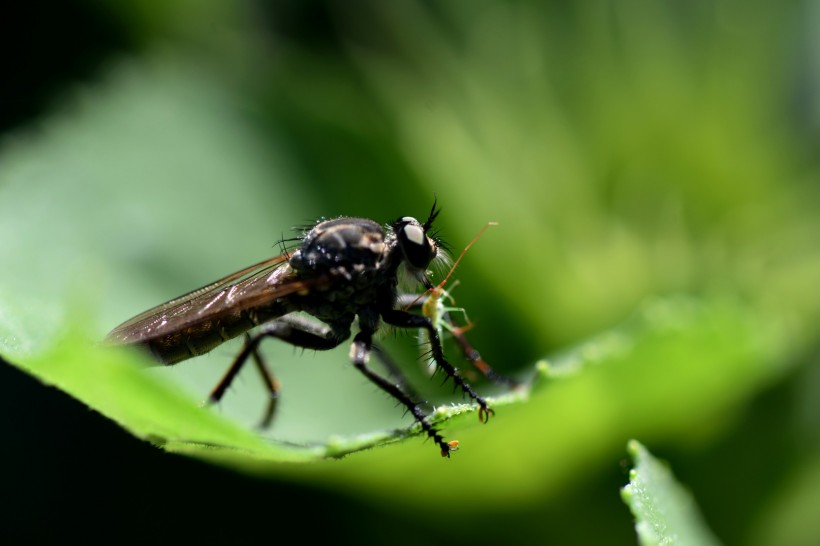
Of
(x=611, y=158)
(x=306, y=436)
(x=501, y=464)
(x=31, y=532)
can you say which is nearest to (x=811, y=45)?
(x=611, y=158)

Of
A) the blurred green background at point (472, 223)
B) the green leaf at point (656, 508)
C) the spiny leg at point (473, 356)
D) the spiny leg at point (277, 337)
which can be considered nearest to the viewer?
the green leaf at point (656, 508)

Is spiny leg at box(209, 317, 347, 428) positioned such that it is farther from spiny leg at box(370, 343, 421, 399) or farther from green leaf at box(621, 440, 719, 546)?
green leaf at box(621, 440, 719, 546)

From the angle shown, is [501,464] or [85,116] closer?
[501,464]

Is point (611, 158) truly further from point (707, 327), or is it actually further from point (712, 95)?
Result: point (707, 327)

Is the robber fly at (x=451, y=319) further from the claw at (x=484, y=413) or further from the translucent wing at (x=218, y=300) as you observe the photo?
the claw at (x=484, y=413)

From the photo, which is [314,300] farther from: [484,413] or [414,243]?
[484,413]

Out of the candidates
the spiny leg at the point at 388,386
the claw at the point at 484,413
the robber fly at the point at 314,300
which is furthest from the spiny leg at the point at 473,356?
the claw at the point at 484,413
